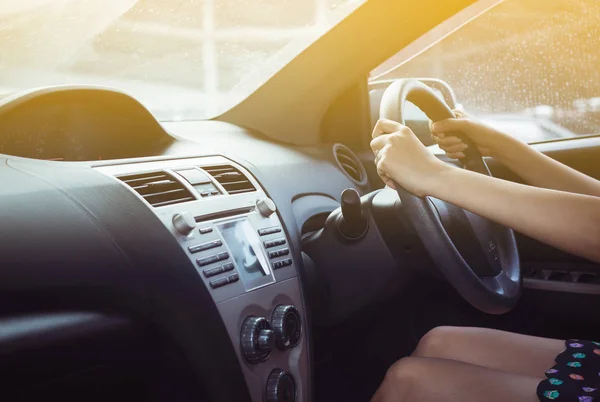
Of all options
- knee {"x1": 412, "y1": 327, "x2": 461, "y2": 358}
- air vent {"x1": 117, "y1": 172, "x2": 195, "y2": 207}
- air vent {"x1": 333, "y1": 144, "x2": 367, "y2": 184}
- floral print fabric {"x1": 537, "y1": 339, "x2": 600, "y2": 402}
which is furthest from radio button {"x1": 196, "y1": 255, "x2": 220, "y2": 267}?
air vent {"x1": 333, "y1": 144, "x2": 367, "y2": 184}

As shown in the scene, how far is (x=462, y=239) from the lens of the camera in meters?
1.33

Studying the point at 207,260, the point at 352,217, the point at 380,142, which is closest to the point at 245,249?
the point at 207,260

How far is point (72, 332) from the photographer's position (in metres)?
1.23

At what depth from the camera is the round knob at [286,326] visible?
138 cm

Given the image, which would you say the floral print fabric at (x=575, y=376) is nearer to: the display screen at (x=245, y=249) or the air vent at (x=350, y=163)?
the display screen at (x=245, y=249)

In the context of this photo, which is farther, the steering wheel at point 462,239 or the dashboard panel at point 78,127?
the dashboard panel at point 78,127

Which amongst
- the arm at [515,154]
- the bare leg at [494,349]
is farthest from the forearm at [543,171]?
the bare leg at [494,349]

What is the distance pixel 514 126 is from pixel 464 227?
91 cm

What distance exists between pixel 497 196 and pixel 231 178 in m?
0.64

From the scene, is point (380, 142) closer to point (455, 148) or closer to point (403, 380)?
point (455, 148)

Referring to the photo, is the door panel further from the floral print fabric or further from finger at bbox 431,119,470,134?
the floral print fabric

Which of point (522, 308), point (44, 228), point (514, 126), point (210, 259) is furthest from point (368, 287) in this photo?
point (514, 126)

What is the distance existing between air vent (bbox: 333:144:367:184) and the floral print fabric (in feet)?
3.25

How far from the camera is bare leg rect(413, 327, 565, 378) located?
129 cm
